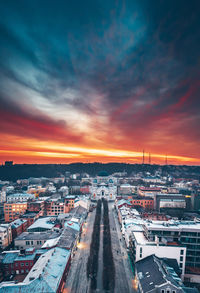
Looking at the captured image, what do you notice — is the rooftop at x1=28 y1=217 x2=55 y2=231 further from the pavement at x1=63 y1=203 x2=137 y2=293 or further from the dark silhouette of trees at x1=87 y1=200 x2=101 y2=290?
the dark silhouette of trees at x1=87 y1=200 x2=101 y2=290

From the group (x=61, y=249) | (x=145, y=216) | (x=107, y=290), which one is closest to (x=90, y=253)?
(x=61, y=249)

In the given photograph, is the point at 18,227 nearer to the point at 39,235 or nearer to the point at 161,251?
the point at 39,235

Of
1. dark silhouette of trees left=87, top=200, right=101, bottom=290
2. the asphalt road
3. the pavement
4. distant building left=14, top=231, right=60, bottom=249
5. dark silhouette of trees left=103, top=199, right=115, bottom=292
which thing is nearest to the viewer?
the asphalt road

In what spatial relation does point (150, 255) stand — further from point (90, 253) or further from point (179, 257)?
point (90, 253)

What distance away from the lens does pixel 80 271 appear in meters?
45.2

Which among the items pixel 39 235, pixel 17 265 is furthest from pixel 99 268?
pixel 39 235

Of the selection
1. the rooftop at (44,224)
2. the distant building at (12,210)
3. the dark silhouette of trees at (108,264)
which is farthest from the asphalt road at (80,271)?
the distant building at (12,210)

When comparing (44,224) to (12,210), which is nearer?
(44,224)

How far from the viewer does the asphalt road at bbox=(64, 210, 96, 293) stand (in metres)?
39.1

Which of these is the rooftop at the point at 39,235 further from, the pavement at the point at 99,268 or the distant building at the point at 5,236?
the pavement at the point at 99,268

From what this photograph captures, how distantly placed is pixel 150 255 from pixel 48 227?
1634 inches

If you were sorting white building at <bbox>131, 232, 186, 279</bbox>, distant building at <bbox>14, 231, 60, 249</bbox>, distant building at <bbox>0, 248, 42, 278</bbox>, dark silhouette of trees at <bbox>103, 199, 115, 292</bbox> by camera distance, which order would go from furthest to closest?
distant building at <bbox>14, 231, 60, 249</bbox>, distant building at <bbox>0, 248, 42, 278</bbox>, white building at <bbox>131, 232, 186, 279</bbox>, dark silhouette of trees at <bbox>103, 199, 115, 292</bbox>

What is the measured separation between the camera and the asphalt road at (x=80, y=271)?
128 ft

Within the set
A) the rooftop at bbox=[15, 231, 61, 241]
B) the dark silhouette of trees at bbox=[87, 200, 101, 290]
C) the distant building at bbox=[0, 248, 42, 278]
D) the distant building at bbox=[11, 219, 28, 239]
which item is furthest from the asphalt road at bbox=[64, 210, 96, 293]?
the distant building at bbox=[11, 219, 28, 239]
